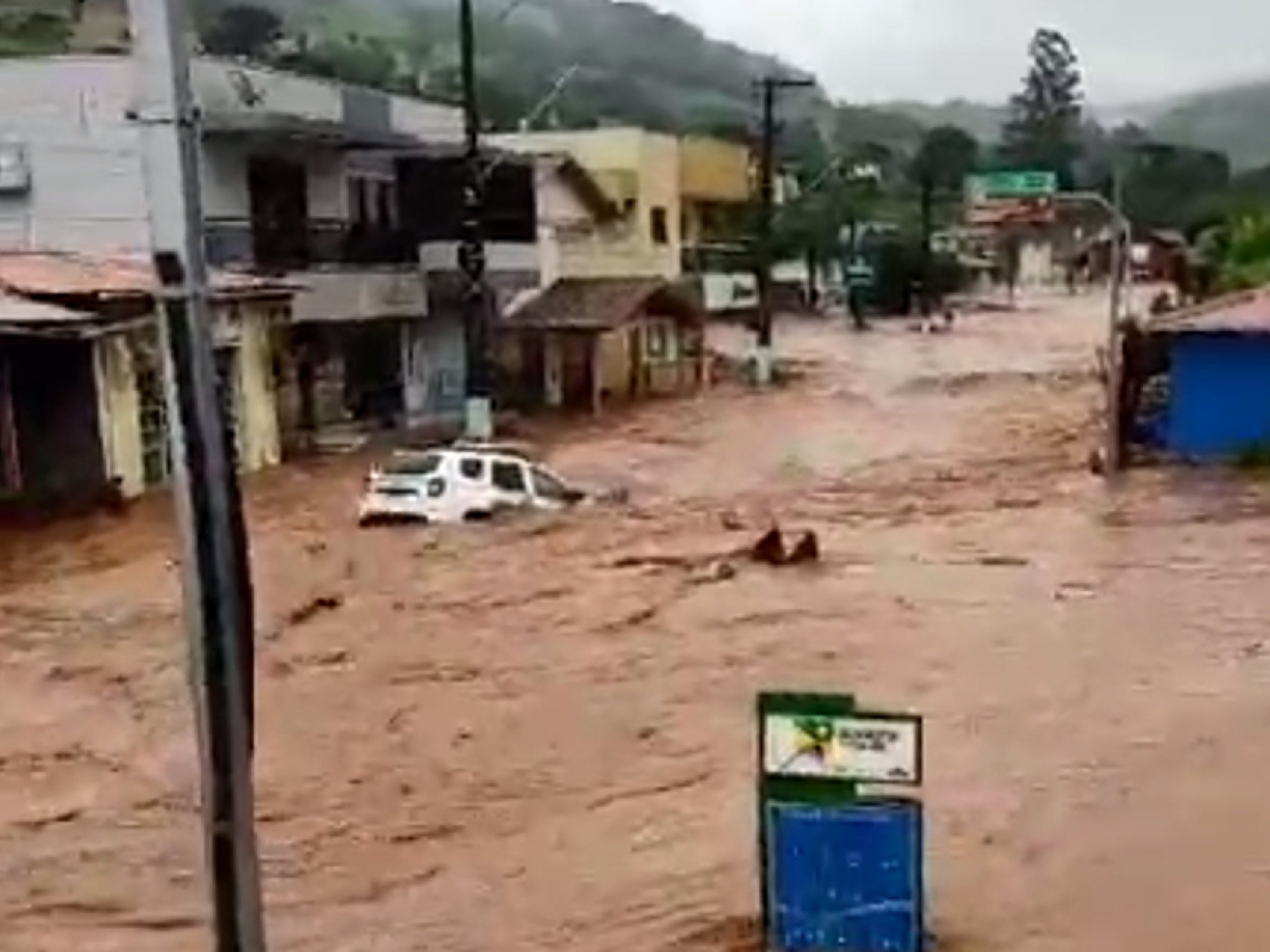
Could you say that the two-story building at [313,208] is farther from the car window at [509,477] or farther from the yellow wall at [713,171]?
the yellow wall at [713,171]

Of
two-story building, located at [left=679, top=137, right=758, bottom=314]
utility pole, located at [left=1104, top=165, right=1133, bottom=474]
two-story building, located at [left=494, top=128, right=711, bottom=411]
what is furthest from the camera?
two-story building, located at [left=679, top=137, right=758, bottom=314]

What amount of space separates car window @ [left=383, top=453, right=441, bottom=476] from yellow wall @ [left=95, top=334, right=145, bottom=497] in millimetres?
3428

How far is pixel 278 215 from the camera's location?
32.4 metres

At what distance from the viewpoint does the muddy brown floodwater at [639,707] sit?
33.6ft

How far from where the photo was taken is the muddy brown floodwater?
403 inches

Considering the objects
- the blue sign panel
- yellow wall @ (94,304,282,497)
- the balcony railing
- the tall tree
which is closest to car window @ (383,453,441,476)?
yellow wall @ (94,304,282,497)

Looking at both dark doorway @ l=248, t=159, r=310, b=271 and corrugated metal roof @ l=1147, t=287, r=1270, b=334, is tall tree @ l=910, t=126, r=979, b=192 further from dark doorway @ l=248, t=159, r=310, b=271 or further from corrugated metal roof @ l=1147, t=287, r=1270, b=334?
corrugated metal roof @ l=1147, t=287, r=1270, b=334

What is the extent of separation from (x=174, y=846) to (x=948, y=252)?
7352 cm

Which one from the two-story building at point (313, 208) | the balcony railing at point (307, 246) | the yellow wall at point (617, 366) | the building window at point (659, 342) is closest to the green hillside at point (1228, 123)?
the building window at point (659, 342)

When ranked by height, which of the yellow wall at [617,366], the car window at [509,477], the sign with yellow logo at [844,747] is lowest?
the yellow wall at [617,366]

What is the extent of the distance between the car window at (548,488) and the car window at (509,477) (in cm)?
27

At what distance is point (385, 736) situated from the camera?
14.1 meters

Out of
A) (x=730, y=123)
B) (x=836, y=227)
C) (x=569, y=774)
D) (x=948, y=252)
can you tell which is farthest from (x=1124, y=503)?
(x=730, y=123)

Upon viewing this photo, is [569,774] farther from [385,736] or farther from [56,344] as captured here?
[56,344]
